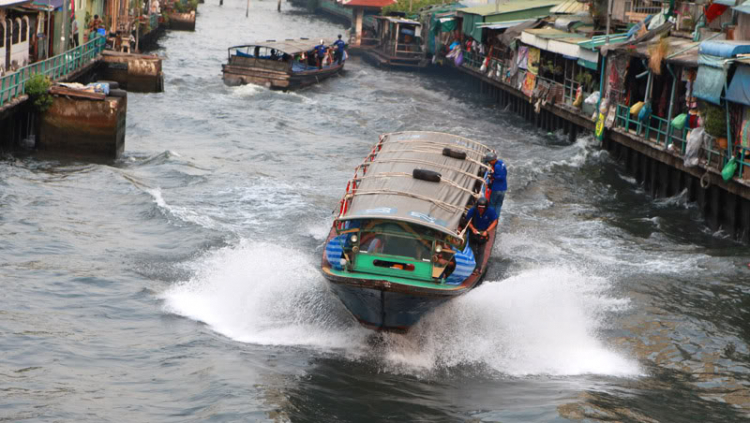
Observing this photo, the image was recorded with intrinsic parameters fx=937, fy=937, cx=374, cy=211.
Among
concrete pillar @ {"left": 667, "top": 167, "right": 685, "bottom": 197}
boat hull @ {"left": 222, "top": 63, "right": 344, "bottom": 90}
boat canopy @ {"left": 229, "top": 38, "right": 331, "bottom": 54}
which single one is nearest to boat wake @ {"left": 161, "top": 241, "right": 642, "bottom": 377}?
concrete pillar @ {"left": 667, "top": 167, "right": 685, "bottom": 197}

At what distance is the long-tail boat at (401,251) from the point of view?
1340 centimetres

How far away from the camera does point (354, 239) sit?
13828 millimetres

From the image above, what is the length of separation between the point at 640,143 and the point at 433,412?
48.4 feet

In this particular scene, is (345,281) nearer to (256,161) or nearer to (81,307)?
(81,307)

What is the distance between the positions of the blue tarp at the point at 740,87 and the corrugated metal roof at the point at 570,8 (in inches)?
877

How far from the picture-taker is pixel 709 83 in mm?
20469

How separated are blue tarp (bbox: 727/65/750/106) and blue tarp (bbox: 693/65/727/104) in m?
0.35

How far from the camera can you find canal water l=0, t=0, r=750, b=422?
12.6m

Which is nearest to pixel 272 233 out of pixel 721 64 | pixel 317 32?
pixel 721 64

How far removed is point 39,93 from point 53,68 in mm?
4382

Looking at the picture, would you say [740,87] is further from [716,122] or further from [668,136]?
[668,136]

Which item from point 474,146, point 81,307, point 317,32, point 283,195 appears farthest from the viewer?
point 317,32

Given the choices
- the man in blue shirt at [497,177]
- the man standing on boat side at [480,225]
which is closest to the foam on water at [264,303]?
the man standing on boat side at [480,225]

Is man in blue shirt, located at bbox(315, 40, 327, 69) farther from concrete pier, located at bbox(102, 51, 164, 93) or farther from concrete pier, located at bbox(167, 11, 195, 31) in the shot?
concrete pier, located at bbox(167, 11, 195, 31)
